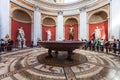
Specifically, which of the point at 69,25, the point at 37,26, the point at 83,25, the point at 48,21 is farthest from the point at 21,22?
the point at 83,25

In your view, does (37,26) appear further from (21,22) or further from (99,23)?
(99,23)

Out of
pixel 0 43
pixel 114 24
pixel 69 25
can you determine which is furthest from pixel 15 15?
pixel 114 24

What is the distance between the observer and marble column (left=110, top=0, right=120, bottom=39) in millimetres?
8156

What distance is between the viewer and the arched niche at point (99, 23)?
34.6 ft

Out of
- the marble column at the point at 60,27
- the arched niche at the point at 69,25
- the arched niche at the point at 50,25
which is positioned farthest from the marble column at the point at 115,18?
the arched niche at the point at 50,25

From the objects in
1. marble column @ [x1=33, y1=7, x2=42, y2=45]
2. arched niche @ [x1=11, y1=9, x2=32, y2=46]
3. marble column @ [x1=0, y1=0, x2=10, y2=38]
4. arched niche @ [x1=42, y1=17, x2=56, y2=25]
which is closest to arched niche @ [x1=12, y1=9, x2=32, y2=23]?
arched niche @ [x1=11, y1=9, x2=32, y2=46]

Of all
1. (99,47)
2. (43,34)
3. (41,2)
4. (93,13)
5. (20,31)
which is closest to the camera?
(99,47)

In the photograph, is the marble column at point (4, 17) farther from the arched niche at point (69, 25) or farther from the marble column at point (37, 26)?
the arched niche at point (69, 25)

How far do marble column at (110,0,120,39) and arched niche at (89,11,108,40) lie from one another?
1.61 meters

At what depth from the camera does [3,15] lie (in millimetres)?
8070

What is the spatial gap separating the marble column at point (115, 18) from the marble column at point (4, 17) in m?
10.6

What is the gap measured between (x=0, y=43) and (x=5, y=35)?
6.96ft

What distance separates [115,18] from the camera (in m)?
8.44

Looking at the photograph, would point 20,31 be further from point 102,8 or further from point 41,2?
point 102,8
